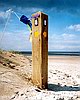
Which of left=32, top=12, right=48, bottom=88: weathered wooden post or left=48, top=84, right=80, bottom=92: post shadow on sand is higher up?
left=32, top=12, right=48, bottom=88: weathered wooden post

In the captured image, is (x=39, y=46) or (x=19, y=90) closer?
(x=19, y=90)

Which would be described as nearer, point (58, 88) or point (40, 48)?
point (40, 48)

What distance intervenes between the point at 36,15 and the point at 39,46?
0.93 metres

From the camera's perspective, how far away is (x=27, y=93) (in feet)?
23.3

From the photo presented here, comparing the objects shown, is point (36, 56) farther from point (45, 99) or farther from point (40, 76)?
point (45, 99)

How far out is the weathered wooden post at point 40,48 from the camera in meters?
8.03

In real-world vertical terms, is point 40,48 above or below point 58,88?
above

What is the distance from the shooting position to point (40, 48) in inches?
317

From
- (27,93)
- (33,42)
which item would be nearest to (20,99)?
(27,93)

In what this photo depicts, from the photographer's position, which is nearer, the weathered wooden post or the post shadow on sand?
the weathered wooden post

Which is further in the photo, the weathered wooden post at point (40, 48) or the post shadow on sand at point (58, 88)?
the post shadow on sand at point (58, 88)

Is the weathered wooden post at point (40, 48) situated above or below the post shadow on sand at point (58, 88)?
above

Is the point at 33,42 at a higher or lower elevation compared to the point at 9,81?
higher

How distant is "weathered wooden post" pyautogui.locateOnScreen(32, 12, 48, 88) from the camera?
803 cm
